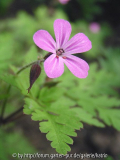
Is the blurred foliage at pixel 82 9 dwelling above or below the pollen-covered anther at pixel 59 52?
below

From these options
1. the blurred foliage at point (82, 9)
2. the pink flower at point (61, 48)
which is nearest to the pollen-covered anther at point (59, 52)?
the pink flower at point (61, 48)

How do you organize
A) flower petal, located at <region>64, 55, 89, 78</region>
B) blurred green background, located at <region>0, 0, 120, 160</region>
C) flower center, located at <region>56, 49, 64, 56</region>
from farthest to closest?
blurred green background, located at <region>0, 0, 120, 160</region>
flower center, located at <region>56, 49, 64, 56</region>
flower petal, located at <region>64, 55, 89, 78</region>

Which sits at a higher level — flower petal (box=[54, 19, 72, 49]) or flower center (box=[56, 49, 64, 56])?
flower petal (box=[54, 19, 72, 49])

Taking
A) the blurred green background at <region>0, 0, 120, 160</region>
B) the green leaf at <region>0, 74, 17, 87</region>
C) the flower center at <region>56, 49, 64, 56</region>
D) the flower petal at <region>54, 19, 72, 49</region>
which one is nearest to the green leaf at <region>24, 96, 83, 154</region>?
the green leaf at <region>0, 74, 17, 87</region>

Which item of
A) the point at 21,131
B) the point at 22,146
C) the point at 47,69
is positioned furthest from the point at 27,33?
the point at 47,69

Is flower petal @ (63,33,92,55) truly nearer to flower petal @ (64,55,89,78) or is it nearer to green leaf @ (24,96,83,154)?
flower petal @ (64,55,89,78)

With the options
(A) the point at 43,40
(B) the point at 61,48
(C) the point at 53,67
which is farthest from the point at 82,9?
(C) the point at 53,67

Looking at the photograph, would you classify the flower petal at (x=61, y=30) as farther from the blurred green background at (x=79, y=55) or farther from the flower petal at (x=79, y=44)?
the blurred green background at (x=79, y=55)
